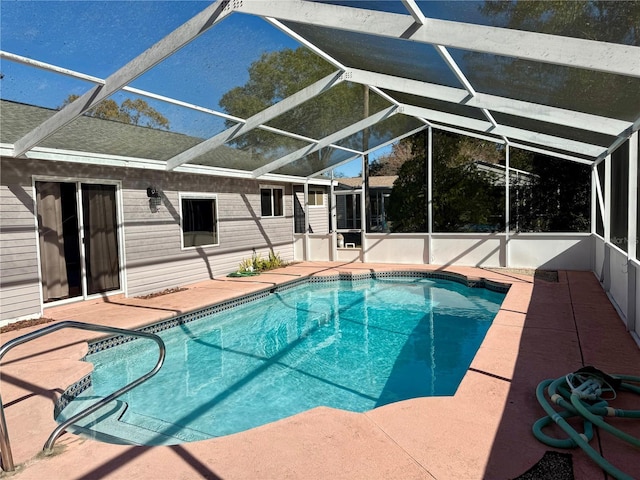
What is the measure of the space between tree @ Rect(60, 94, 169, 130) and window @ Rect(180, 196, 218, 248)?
3.07m

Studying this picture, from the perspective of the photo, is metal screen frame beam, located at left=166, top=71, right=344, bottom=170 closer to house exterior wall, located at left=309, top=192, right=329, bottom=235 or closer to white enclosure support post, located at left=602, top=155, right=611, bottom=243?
white enclosure support post, located at left=602, top=155, right=611, bottom=243

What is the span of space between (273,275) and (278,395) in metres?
6.04

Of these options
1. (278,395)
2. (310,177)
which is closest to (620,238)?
(278,395)

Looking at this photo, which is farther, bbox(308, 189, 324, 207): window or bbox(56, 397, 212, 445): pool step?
bbox(308, 189, 324, 207): window

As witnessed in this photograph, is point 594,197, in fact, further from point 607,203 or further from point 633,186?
point 633,186

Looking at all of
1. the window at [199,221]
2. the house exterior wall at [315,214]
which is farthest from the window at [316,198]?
Answer: the window at [199,221]

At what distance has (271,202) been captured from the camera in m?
12.7

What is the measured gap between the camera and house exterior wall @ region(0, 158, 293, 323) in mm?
6227

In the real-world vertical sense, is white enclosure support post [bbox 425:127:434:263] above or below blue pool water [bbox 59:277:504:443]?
above

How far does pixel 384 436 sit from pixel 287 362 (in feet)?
9.61

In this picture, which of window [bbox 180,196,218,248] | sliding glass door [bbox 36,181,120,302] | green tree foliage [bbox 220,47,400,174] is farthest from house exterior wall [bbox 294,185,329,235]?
sliding glass door [bbox 36,181,120,302]

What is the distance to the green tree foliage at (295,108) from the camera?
6.37 m

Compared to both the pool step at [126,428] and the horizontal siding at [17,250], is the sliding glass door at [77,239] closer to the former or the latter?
the horizontal siding at [17,250]

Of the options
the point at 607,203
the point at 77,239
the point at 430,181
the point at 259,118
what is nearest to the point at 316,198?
the point at 430,181
